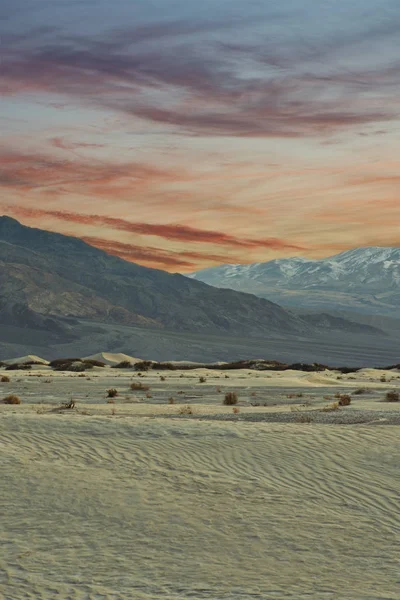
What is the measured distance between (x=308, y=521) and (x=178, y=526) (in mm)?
1882

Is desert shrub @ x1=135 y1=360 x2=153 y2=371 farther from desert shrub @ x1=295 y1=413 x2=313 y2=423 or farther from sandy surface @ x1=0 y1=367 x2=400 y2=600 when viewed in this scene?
sandy surface @ x1=0 y1=367 x2=400 y2=600

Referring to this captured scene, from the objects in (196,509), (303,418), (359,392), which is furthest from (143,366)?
(196,509)

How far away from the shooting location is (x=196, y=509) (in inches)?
389

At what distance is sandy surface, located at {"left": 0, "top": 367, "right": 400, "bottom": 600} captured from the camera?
288 inches

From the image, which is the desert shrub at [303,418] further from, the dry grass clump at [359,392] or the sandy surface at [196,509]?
the dry grass clump at [359,392]

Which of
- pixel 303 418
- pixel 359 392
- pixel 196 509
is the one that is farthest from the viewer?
pixel 359 392

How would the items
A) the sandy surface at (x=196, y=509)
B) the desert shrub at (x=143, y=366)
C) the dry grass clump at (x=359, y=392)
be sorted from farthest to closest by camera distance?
the desert shrub at (x=143, y=366), the dry grass clump at (x=359, y=392), the sandy surface at (x=196, y=509)

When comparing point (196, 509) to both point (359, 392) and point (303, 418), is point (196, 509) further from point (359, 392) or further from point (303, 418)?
point (359, 392)

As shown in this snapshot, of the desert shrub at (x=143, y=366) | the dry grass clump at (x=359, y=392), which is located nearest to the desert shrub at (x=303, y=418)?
the dry grass clump at (x=359, y=392)

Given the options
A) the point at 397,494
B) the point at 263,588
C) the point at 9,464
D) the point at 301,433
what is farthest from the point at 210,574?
the point at 301,433

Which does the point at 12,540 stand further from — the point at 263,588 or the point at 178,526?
the point at 263,588

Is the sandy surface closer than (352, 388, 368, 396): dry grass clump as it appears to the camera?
Yes

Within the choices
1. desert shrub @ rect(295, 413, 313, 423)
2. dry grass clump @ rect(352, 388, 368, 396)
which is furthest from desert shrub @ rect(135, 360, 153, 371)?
desert shrub @ rect(295, 413, 313, 423)

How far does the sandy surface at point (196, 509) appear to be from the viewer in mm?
7320
